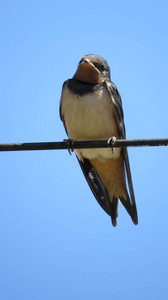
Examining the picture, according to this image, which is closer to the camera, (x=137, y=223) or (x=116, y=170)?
(x=137, y=223)

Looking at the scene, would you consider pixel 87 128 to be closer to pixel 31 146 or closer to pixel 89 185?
pixel 89 185

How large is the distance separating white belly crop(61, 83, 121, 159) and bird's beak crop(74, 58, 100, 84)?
0.19m

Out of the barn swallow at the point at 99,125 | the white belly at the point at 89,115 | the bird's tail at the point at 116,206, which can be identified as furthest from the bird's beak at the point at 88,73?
the bird's tail at the point at 116,206

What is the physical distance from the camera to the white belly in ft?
16.8

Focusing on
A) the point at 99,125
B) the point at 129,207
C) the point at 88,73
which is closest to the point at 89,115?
the point at 99,125

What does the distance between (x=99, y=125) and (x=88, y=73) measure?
2.10ft

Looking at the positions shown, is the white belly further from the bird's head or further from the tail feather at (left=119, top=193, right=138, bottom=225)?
the tail feather at (left=119, top=193, right=138, bottom=225)

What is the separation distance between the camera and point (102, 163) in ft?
18.4

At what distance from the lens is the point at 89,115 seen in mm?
5121

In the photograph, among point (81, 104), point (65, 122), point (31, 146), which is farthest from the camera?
point (65, 122)

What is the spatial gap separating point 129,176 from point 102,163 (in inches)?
17.1

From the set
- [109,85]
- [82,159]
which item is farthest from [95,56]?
[82,159]

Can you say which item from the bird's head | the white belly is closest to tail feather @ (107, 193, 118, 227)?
the white belly

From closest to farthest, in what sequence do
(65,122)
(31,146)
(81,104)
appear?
(31,146), (81,104), (65,122)
